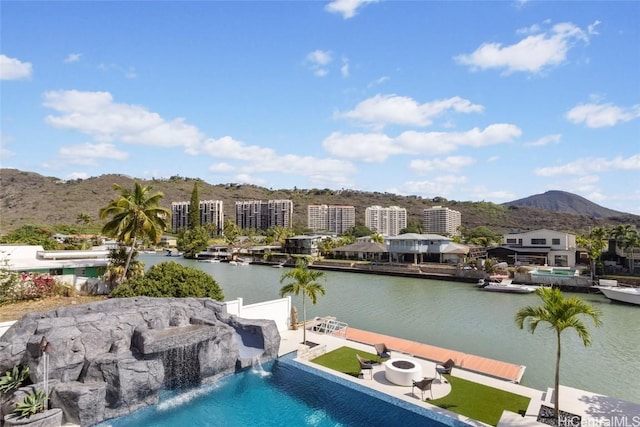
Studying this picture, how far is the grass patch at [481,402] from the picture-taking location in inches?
367

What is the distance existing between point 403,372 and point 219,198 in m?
154

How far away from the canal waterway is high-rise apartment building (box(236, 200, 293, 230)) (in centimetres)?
9191

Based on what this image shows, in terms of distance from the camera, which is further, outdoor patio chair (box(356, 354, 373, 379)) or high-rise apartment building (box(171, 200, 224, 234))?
high-rise apartment building (box(171, 200, 224, 234))

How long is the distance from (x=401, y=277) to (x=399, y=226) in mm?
101080

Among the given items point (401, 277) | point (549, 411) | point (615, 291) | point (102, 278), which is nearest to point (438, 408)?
point (549, 411)

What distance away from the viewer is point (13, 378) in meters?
9.56

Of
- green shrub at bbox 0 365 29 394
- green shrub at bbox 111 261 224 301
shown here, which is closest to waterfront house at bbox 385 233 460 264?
green shrub at bbox 111 261 224 301

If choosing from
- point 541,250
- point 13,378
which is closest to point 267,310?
point 13,378

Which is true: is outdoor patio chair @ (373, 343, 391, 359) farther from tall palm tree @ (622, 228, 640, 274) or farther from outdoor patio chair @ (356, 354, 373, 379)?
tall palm tree @ (622, 228, 640, 274)

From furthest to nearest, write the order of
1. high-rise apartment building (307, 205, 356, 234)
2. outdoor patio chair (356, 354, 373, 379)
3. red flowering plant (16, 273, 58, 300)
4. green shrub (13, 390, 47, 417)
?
high-rise apartment building (307, 205, 356, 234) < red flowering plant (16, 273, 58, 300) < outdoor patio chair (356, 354, 373, 379) < green shrub (13, 390, 47, 417)

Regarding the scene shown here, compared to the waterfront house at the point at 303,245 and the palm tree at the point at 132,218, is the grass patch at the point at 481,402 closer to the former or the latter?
the palm tree at the point at 132,218

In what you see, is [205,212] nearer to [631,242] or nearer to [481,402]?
[631,242]

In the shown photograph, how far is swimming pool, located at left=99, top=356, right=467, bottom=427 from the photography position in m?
9.39

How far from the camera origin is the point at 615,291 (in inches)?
1133
